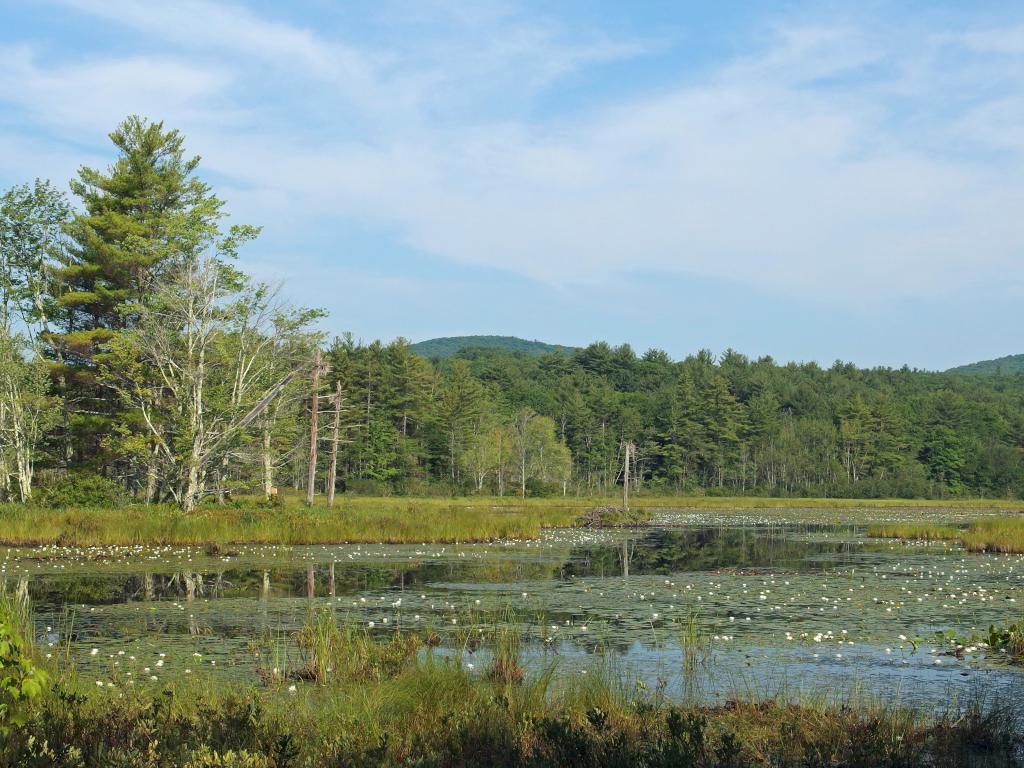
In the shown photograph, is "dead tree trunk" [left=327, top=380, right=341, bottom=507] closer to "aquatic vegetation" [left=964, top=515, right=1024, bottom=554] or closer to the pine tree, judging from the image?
the pine tree

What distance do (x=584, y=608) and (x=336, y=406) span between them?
45.4 metres

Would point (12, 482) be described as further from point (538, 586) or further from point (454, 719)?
point (454, 719)

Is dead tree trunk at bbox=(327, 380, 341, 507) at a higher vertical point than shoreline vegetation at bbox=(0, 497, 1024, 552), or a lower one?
higher

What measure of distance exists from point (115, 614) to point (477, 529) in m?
20.2

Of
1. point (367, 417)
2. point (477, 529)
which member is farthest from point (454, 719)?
point (367, 417)

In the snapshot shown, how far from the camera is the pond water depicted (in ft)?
38.8

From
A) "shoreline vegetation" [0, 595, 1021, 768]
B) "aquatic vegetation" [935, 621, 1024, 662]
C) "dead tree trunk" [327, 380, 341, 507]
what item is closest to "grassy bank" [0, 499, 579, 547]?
"dead tree trunk" [327, 380, 341, 507]

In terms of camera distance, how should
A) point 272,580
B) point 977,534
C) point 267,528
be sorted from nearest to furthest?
1. point 272,580
2. point 267,528
3. point 977,534

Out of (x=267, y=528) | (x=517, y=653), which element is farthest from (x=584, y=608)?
(x=267, y=528)

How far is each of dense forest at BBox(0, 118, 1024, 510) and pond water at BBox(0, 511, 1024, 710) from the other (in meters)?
14.9

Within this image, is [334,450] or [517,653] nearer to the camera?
[517,653]

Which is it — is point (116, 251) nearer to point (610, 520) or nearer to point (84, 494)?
point (84, 494)

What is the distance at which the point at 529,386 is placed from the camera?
148 m

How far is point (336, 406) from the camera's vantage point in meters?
61.2
